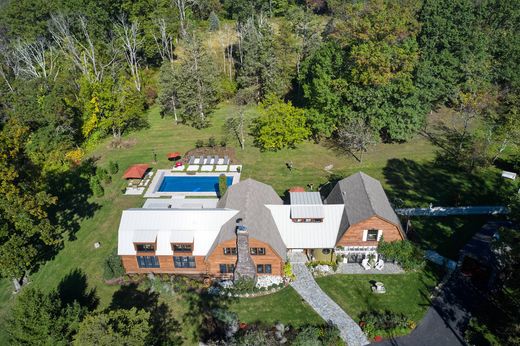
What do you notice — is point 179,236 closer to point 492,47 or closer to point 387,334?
point 387,334

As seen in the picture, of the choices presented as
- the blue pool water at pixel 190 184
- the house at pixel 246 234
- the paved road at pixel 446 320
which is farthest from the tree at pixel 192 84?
the paved road at pixel 446 320

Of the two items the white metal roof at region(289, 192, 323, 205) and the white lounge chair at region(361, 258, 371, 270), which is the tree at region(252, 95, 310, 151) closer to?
the white metal roof at region(289, 192, 323, 205)

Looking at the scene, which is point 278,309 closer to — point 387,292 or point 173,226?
point 387,292

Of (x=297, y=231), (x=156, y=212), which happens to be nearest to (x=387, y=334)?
(x=297, y=231)

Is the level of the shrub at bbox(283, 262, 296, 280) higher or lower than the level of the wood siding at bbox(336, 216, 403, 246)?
lower

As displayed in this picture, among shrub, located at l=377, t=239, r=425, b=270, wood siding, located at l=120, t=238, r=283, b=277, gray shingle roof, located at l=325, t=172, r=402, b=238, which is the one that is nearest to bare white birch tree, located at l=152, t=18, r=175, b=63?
wood siding, located at l=120, t=238, r=283, b=277

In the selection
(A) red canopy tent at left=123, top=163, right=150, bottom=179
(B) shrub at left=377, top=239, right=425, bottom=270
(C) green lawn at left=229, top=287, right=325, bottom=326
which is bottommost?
(C) green lawn at left=229, top=287, right=325, bottom=326
